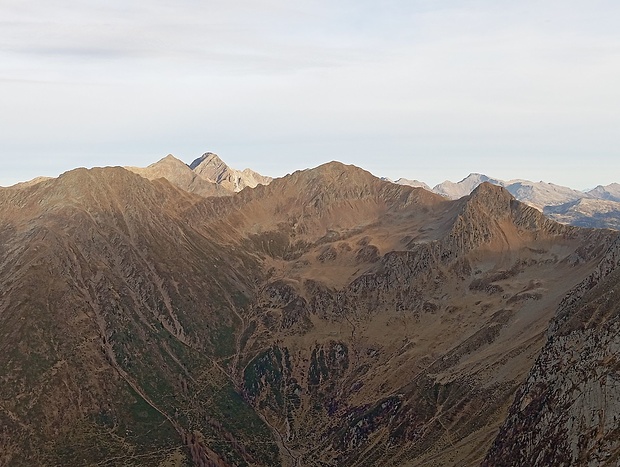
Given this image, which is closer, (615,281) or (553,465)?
(553,465)

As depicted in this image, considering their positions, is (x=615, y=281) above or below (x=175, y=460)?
above

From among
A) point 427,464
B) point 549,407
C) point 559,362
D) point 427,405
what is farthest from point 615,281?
point 427,405

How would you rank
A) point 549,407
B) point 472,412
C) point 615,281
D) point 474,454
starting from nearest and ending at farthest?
point 549,407, point 615,281, point 474,454, point 472,412

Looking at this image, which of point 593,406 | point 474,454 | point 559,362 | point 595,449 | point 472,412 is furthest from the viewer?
point 472,412

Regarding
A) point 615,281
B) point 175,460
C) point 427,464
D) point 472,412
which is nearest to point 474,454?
point 427,464

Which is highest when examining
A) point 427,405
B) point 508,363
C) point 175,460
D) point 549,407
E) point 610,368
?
point 610,368

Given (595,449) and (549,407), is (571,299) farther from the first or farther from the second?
(595,449)
